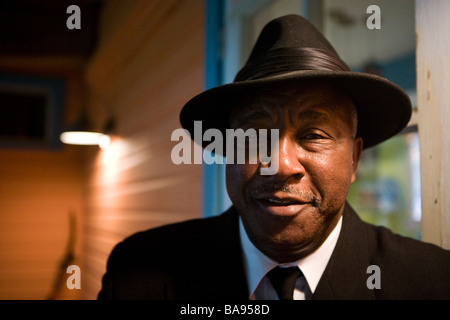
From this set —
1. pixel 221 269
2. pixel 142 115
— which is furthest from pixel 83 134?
pixel 221 269

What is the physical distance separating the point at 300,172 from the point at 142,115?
2174 mm

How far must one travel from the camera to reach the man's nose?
3.03 feet

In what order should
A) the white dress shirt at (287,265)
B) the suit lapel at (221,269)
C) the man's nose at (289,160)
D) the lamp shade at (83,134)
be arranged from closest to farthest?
the man's nose at (289,160)
the white dress shirt at (287,265)
the suit lapel at (221,269)
the lamp shade at (83,134)

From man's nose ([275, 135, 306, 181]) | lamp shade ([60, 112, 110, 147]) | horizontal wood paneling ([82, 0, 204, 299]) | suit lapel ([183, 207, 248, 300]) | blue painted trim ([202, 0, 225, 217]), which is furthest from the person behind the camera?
lamp shade ([60, 112, 110, 147])

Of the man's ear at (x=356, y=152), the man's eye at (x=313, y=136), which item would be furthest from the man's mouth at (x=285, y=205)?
the man's ear at (x=356, y=152)

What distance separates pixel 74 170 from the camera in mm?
5113

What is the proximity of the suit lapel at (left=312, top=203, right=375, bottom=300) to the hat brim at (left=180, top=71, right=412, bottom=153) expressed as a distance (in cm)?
35

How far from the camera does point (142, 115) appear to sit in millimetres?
2873

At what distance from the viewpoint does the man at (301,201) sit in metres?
0.95

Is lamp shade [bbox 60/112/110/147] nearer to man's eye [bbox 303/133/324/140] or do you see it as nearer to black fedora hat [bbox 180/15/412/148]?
black fedora hat [bbox 180/15/412/148]

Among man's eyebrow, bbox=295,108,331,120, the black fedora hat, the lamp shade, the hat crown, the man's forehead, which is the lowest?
man's eyebrow, bbox=295,108,331,120

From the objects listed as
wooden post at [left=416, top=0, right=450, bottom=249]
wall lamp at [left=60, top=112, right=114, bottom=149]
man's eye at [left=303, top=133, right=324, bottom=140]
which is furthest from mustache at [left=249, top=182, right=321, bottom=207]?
wall lamp at [left=60, top=112, right=114, bottom=149]

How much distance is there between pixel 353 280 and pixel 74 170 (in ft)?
15.9

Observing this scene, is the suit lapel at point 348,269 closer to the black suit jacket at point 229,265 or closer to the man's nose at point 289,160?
the black suit jacket at point 229,265
